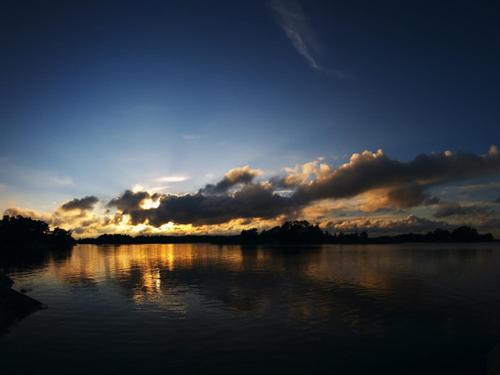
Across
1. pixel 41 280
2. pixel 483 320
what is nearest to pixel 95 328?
pixel 483 320

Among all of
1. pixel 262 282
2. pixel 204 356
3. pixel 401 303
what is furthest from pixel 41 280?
pixel 401 303

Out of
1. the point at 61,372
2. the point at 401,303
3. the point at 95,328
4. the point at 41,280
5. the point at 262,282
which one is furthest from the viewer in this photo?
the point at 41,280

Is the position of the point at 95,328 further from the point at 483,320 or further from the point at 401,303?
the point at 483,320

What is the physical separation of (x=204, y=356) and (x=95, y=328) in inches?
561

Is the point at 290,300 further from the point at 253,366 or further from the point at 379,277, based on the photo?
the point at 379,277

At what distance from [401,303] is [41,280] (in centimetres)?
6924

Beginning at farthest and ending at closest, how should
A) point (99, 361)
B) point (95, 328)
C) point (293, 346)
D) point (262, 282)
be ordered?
1. point (262, 282)
2. point (95, 328)
3. point (293, 346)
4. point (99, 361)

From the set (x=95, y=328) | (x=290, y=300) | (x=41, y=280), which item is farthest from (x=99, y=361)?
(x=41, y=280)

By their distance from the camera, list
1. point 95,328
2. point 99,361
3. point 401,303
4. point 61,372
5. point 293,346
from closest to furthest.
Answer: point 61,372 < point 99,361 < point 293,346 < point 95,328 < point 401,303

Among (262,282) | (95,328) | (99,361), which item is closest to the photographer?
(99,361)

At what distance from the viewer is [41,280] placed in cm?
7400

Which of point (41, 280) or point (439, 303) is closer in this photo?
point (439, 303)

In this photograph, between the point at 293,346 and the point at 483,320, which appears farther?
the point at 483,320

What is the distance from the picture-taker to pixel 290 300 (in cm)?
4766
